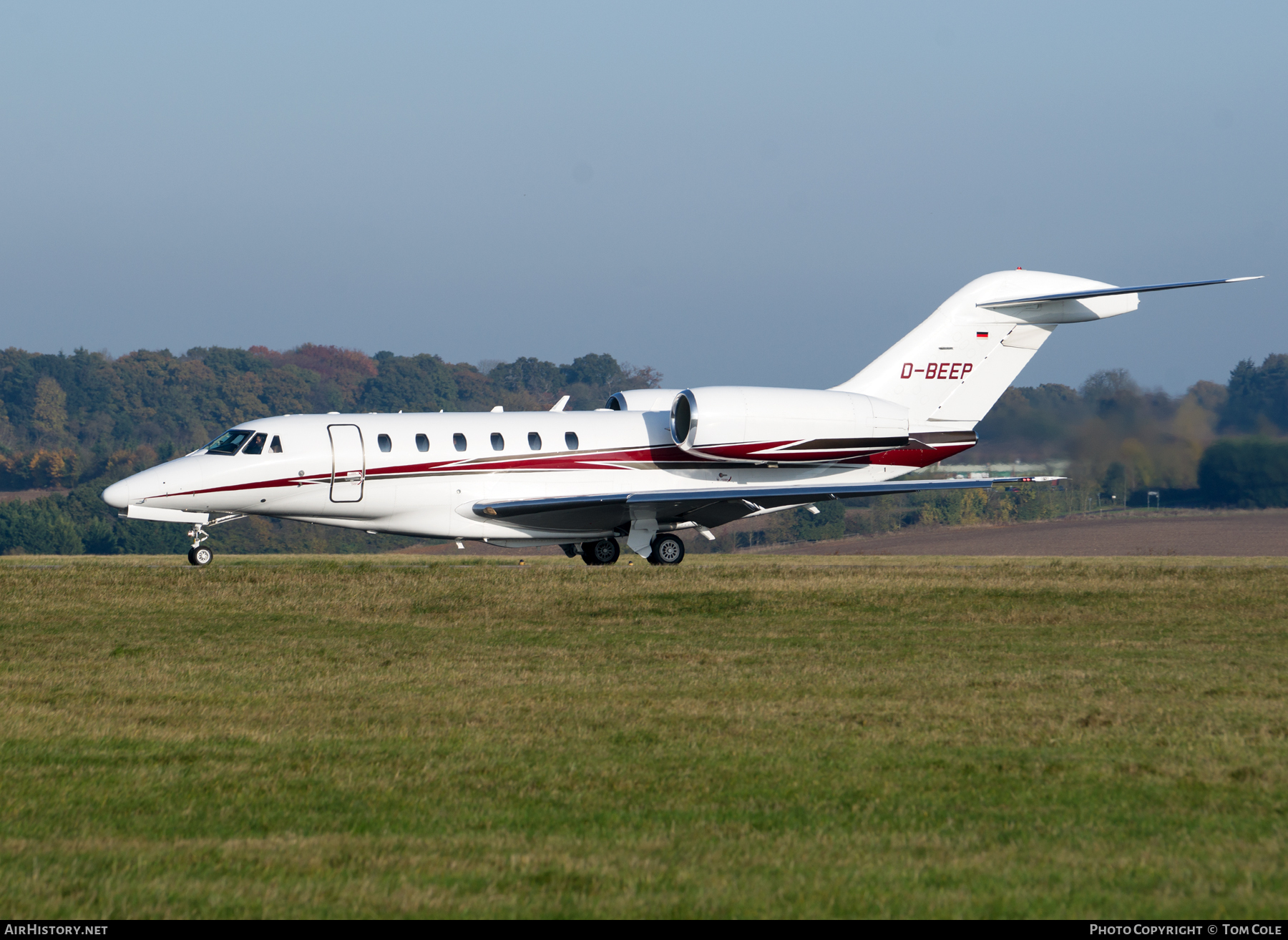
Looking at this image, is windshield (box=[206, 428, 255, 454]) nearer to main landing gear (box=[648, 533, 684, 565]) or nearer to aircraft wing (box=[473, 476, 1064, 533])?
aircraft wing (box=[473, 476, 1064, 533])

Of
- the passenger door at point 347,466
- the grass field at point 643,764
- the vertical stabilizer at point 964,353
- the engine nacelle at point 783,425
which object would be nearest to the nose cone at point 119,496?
the passenger door at point 347,466

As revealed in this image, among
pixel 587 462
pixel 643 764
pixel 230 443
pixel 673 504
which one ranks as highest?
pixel 230 443

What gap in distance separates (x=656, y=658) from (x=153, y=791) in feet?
22.0

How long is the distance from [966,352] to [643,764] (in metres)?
22.7

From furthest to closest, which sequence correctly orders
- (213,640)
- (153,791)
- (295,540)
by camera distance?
1. (295,540)
2. (213,640)
3. (153,791)

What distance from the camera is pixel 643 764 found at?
8.99 metres

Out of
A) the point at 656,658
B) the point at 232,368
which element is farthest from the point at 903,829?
the point at 232,368

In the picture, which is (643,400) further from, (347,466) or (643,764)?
(643,764)

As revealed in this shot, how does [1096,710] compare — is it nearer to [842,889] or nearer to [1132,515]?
[842,889]

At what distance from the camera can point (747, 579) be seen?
23.4m

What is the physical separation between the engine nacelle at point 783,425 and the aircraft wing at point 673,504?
36.5 inches

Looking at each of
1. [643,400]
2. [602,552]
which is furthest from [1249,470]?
[602,552]

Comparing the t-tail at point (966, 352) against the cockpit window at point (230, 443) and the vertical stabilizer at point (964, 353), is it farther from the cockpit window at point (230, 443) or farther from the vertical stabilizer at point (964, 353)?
the cockpit window at point (230, 443)

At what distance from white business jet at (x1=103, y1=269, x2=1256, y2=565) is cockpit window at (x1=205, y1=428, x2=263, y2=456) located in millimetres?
39
